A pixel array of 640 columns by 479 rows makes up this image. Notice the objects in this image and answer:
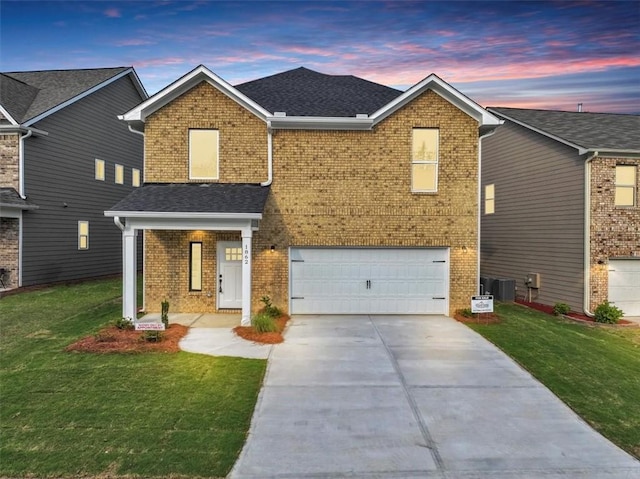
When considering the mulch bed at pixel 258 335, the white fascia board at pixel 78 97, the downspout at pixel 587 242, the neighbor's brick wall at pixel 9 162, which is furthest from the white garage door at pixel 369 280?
the white fascia board at pixel 78 97

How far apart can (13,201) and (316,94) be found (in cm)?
1231

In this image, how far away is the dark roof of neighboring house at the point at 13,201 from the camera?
14881 millimetres

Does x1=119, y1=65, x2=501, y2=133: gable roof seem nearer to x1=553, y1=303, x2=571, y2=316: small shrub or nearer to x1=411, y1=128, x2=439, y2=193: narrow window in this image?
x1=411, y1=128, x2=439, y2=193: narrow window

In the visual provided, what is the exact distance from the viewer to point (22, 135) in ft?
52.1

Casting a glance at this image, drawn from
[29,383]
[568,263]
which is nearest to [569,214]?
[568,263]

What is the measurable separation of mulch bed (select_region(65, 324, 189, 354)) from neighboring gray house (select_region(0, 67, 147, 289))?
880cm

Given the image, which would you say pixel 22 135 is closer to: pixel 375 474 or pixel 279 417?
pixel 279 417

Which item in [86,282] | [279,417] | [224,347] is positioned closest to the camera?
[279,417]

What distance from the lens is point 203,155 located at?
1246 cm

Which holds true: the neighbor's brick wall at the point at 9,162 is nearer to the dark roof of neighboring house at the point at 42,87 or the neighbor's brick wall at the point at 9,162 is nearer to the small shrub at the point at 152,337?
the dark roof of neighboring house at the point at 42,87

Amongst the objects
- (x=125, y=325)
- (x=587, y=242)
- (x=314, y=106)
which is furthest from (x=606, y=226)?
(x=125, y=325)

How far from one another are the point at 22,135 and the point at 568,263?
Answer: 70.5 feet

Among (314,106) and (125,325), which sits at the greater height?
(314,106)

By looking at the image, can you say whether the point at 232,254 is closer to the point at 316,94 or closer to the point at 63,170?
the point at 316,94
